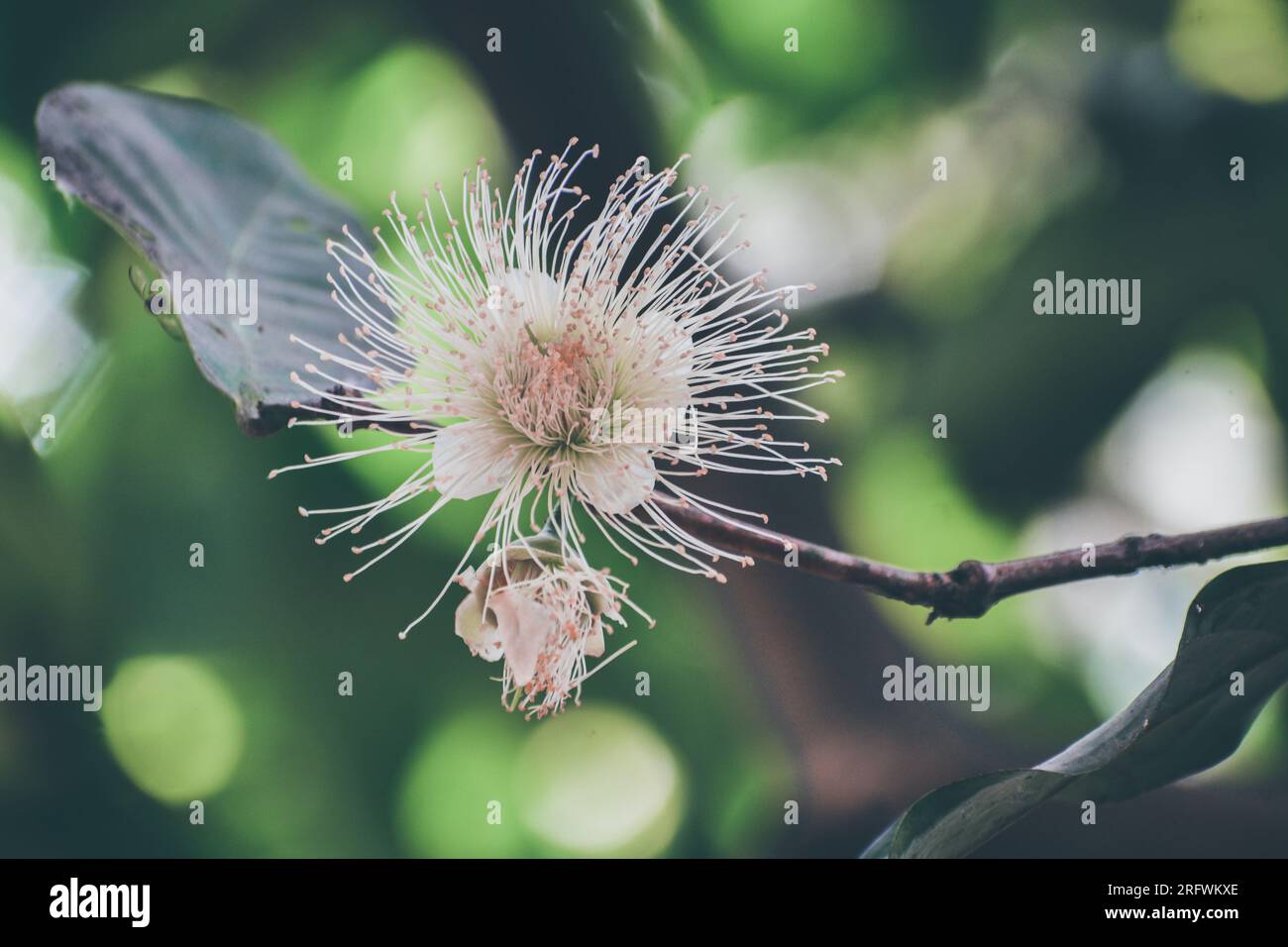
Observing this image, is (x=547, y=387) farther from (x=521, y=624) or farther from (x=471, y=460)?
(x=521, y=624)

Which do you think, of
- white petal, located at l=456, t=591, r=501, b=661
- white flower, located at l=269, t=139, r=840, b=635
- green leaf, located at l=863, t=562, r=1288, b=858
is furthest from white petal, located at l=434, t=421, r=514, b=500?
green leaf, located at l=863, t=562, r=1288, b=858

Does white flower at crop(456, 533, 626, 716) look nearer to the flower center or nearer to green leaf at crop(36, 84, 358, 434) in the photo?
the flower center

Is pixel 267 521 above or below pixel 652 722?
above

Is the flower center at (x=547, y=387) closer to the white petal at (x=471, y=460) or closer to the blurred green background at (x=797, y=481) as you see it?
the white petal at (x=471, y=460)

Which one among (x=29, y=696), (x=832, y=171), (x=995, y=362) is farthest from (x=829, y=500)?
(x=29, y=696)

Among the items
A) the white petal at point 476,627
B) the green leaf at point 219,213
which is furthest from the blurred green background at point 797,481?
the white petal at point 476,627
